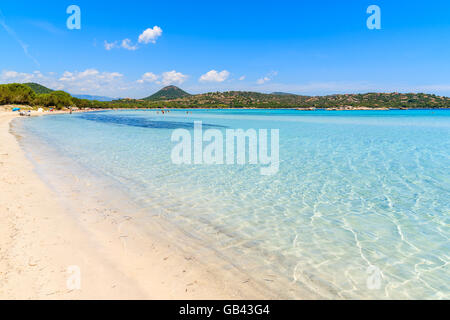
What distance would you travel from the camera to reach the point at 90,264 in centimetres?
461

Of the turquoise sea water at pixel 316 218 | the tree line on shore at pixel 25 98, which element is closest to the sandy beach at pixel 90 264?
the turquoise sea water at pixel 316 218

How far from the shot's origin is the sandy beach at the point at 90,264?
390cm

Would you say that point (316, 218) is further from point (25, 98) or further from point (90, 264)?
point (25, 98)

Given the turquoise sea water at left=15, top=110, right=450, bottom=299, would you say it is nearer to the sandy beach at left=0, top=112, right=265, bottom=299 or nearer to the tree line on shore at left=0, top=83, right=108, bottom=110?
the sandy beach at left=0, top=112, right=265, bottom=299

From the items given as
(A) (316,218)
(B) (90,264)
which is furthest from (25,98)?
(A) (316,218)

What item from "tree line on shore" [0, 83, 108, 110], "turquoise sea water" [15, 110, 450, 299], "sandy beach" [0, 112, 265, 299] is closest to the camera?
"sandy beach" [0, 112, 265, 299]

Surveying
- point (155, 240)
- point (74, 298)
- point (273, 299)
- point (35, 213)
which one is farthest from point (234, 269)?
point (35, 213)

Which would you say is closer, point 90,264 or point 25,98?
point 90,264

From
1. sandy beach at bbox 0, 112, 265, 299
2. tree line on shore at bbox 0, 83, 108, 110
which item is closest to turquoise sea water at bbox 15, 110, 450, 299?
sandy beach at bbox 0, 112, 265, 299

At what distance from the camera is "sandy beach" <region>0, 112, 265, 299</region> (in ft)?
12.8

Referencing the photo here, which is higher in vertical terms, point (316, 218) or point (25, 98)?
point (25, 98)

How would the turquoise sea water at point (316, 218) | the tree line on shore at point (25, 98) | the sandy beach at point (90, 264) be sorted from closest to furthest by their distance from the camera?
the sandy beach at point (90, 264) → the turquoise sea water at point (316, 218) → the tree line on shore at point (25, 98)

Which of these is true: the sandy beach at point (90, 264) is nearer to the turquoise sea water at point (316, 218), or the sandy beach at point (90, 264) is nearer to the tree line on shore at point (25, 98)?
the turquoise sea water at point (316, 218)

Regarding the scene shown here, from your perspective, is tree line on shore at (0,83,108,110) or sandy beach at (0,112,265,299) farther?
tree line on shore at (0,83,108,110)
